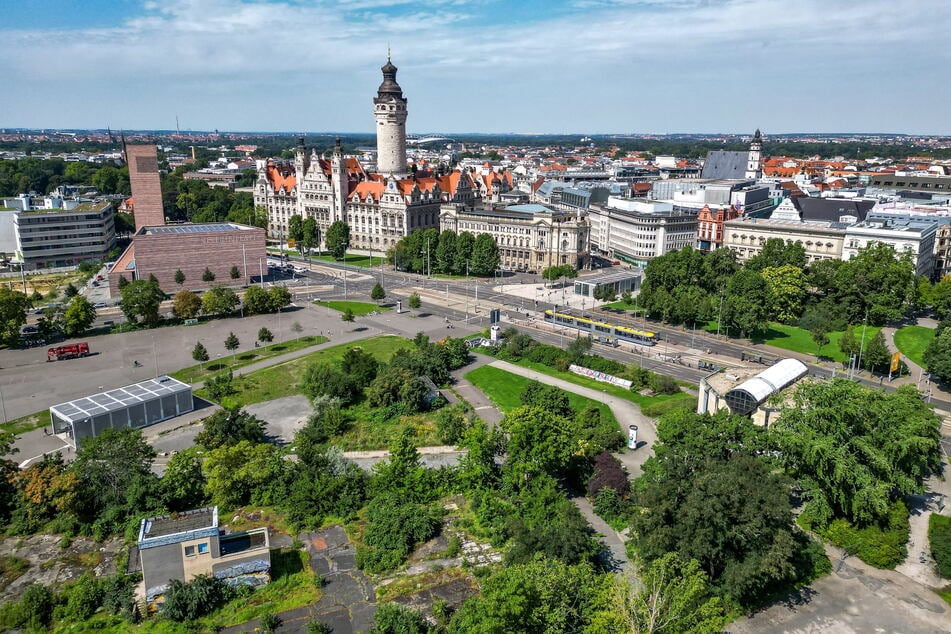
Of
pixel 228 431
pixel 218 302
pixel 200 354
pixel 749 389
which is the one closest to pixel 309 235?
pixel 218 302

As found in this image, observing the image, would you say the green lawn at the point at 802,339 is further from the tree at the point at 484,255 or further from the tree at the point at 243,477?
the tree at the point at 243,477

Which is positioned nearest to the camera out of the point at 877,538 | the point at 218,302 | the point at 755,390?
the point at 877,538

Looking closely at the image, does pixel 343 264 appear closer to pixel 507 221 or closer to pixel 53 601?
pixel 507 221

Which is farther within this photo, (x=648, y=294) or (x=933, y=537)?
(x=648, y=294)

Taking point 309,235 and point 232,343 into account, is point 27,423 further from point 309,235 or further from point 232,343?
point 309,235

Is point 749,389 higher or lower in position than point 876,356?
higher

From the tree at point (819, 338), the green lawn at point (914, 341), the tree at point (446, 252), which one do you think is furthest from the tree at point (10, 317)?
the green lawn at point (914, 341)

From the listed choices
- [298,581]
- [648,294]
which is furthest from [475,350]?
[298,581]
